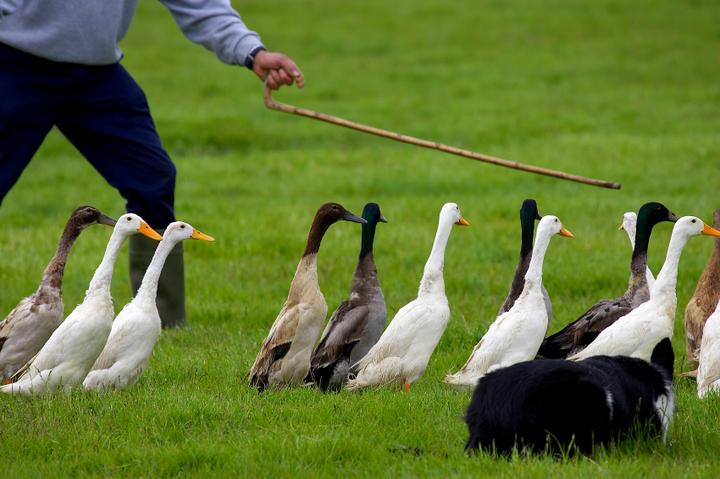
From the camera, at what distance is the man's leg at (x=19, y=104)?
7.57 m

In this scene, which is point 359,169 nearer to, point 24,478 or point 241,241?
point 241,241

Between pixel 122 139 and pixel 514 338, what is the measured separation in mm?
3127

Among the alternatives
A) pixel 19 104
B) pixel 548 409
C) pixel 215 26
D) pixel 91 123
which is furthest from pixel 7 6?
pixel 548 409

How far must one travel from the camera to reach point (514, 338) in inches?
268

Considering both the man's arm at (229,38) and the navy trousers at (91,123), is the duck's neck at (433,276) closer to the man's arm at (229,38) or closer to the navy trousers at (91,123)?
the man's arm at (229,38)

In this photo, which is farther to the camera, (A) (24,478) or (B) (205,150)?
(B) (205,150)

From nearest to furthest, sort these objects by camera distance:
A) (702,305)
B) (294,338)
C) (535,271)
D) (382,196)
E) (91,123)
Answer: (535,271)
(294,338)
(702,305)
(91,123)
(382,196)

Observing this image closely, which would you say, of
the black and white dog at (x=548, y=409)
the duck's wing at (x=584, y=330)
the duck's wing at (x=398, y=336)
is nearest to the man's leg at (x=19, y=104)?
the duck's wing at (x=398, y=336)

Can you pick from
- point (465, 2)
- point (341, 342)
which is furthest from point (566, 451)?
point (465, 2)

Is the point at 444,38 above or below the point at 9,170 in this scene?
above

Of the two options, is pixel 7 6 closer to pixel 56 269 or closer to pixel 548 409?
pixel 56 269

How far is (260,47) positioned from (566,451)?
3.87 m

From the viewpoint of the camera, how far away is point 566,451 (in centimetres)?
530

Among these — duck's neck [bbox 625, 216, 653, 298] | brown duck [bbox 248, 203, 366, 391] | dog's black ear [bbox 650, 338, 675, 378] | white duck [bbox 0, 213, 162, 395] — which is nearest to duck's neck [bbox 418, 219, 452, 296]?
brown duck [bbox 248, 203, 366, 391]
